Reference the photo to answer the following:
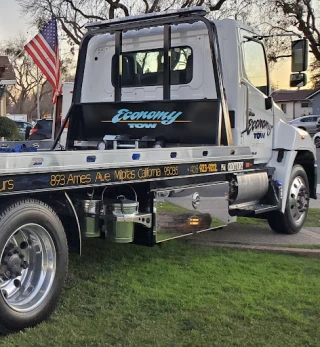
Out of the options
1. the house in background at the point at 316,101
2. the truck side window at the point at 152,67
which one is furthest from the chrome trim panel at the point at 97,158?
the house in background at the point at 316,101

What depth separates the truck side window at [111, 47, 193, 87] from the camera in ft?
22.8

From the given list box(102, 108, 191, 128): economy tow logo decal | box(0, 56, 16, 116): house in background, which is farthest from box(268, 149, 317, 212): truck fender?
box(0, 56, 16, 116): house in background

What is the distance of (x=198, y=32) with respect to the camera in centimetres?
684

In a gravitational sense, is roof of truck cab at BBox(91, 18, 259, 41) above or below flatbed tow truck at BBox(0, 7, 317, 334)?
above

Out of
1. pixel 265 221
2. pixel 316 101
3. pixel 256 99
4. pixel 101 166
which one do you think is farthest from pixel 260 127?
pixel 316 101

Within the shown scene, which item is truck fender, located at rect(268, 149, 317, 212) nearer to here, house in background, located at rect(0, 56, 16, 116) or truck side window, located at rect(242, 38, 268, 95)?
truck side window, located at rect(242, 38, 268, 95)

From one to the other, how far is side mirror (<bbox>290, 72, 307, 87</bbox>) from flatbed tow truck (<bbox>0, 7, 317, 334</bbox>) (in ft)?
0.28

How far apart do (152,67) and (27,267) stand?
3.68m

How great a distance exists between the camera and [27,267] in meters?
4.38

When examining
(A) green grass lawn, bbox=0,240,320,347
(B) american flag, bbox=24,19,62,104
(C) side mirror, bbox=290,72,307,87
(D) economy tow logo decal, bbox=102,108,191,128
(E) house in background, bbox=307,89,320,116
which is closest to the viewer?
(A) green grass lawn, bbox=0,240,320,347

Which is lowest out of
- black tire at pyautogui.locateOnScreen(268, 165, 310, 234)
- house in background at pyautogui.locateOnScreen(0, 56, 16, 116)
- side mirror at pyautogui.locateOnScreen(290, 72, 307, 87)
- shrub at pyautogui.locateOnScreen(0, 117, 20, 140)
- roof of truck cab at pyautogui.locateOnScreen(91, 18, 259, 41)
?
black tire at pyautogui.locateOnScreen(268, 165, 310, 234)

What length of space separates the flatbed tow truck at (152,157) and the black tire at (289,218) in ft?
0.07

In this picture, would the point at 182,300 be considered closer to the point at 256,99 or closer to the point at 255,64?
the point at 256,99

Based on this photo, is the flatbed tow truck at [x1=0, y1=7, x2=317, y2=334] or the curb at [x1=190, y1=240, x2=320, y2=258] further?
the curb at [x1=190, y1=240, x2=320, y2=258]
